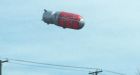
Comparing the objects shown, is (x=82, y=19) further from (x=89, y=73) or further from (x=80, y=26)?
(x=89, y=73)

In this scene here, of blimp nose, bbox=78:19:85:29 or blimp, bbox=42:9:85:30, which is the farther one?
blimp nose, bbox=78:19:85:29

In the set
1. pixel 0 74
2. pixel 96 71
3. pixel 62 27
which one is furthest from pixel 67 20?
pixel 96 71

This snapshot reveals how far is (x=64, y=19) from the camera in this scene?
2149 inches

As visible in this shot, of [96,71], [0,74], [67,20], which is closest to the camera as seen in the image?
[67,20]

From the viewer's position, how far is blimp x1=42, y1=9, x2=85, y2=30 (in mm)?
54344

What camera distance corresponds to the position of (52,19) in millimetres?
54906

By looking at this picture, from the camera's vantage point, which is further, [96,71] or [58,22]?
[96,71]

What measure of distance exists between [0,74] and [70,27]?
363 inches

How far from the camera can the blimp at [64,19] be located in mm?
54344

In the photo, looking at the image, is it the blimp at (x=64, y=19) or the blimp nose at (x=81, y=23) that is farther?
the blimp nose at (x=81, y=23)

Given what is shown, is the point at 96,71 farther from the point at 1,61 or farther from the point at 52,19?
the point at 52,19

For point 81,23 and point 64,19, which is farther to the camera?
point 81,23

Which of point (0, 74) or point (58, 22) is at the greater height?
point (58, 22)

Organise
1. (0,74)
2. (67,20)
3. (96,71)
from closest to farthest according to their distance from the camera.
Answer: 1. (67,20)
2. (0,74)
3. (96,71)
